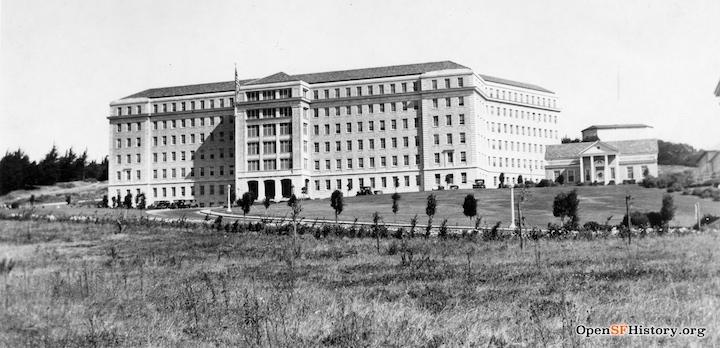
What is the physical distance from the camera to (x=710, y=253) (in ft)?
54.2

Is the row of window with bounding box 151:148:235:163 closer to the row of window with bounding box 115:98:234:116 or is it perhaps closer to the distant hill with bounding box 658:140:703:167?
the row of window with bounding box 115:98:234:116

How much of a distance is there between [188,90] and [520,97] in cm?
5380

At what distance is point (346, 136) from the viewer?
294 feet

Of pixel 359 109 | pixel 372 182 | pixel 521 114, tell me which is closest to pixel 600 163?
pixel 521 114

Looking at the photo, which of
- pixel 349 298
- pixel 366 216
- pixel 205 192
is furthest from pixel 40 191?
pixel 349 298

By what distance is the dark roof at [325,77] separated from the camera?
3467 inches

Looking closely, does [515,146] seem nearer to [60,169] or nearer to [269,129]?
[269,129]

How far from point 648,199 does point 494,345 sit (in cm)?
5272

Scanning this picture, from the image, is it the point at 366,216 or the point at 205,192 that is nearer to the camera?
the point at 366,216

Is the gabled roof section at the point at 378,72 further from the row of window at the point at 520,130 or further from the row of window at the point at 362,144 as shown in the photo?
the row of window at the point at 520,130

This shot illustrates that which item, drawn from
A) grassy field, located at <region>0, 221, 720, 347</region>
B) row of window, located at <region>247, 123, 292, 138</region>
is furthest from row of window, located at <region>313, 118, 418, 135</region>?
grassy field, located at <region>0, 221, 720, 347</region>

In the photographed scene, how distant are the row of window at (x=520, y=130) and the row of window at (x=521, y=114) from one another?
1.67m

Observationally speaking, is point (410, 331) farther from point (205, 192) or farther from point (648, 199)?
point (205, 192)

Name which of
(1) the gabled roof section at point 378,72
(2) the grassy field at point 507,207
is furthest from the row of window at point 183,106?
(2) the grassy field at point 507,207
